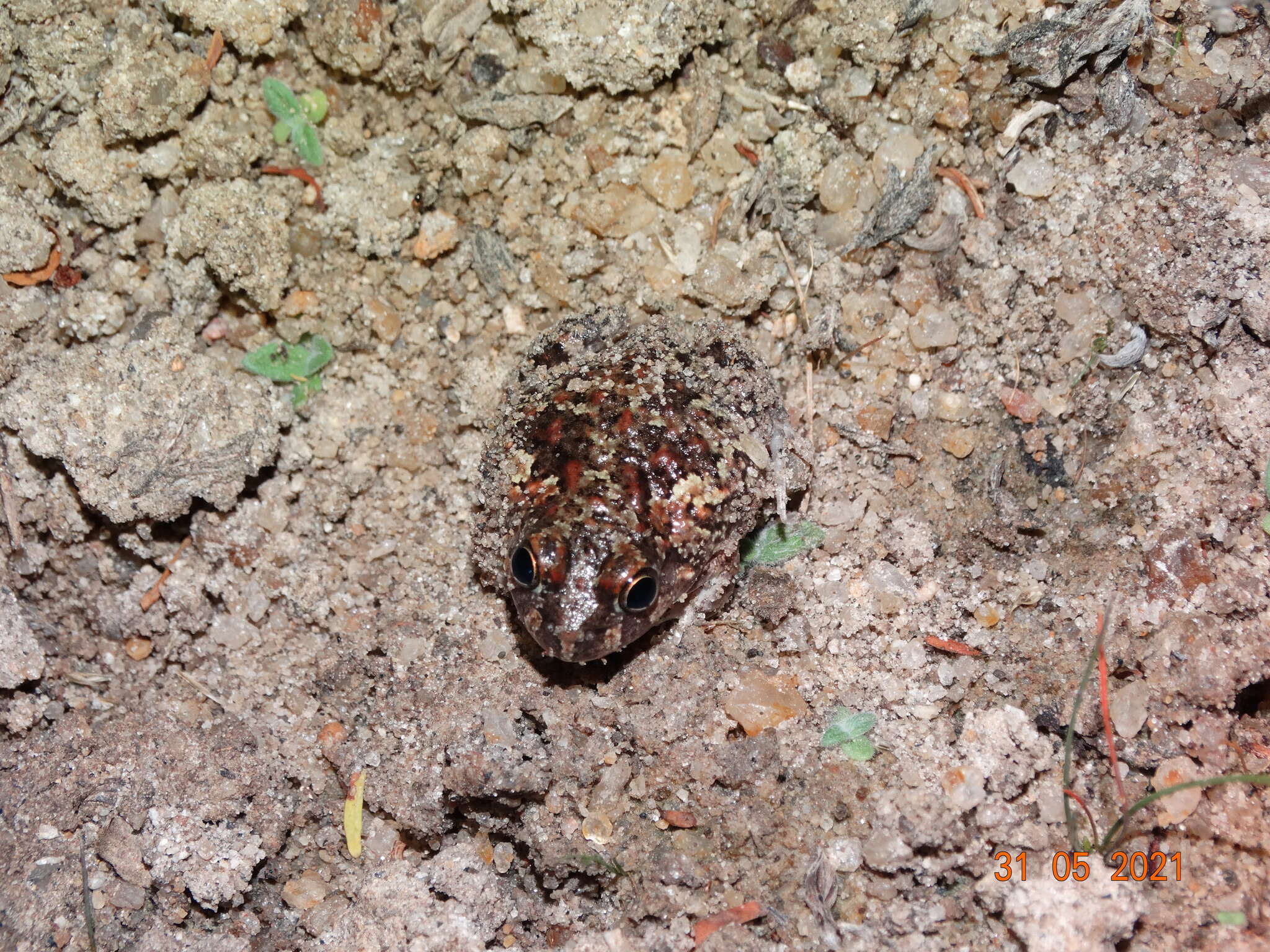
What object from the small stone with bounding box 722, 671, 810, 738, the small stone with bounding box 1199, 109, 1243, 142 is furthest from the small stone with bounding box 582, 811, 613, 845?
the small stone with bounding box 1199, 109, 1243, 142

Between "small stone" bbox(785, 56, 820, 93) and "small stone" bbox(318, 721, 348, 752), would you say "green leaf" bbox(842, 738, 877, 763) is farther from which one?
"small stone" bbox(785, 56, 820, 93)

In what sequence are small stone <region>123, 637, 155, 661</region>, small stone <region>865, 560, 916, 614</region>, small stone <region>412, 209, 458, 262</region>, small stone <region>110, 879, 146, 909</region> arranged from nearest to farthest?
small stone <region>110, 879, 146, 909</region> → small stone <region>865, 560, 916, 614</region> → small stone <region>123, 637, 155, 661</region> → small stone <region>412, 209, 458, 262</region>

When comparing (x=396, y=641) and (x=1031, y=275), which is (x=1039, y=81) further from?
(x=396, y=641)

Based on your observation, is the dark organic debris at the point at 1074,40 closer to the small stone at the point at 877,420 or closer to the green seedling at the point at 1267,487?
the small stone at the point at 877,420

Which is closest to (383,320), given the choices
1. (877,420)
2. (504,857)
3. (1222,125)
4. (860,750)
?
(877,420)

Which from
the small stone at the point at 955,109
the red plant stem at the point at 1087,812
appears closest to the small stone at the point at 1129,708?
the red plant stem at the point at 1087,812

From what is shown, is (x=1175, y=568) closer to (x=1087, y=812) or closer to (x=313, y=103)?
(x=1087, y=812)
